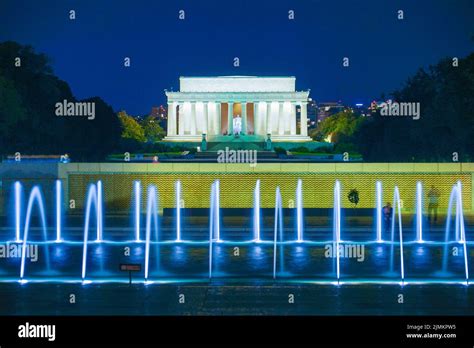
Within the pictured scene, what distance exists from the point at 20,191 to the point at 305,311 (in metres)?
21.5

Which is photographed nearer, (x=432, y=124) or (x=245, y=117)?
(x=432, y=124)

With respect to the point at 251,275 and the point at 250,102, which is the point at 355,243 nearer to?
the point at 251,275

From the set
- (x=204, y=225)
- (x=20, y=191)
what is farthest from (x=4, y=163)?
(x=204, y=225)

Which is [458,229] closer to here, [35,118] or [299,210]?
[299,210]

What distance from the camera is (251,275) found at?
634 inches

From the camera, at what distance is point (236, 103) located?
94312 mm

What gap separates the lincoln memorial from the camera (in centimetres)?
9194

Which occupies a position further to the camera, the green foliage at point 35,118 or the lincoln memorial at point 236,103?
the lincoln memorial at point 236,103

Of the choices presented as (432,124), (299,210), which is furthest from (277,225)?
(432,124)

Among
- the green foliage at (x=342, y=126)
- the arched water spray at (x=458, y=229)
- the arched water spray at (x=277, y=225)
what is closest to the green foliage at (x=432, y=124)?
the arched water spray at (x=458, y=229)

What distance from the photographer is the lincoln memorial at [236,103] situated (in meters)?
91.9

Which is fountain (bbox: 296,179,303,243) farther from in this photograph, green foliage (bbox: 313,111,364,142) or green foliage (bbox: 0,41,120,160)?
green foliage (bbox: 313,111,364,142)

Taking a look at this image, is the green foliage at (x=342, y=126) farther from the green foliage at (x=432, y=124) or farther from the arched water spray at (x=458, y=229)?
the arched water spray at (x=458, y=229)

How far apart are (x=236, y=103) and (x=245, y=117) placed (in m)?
1.96
